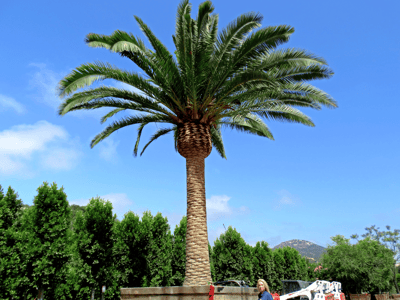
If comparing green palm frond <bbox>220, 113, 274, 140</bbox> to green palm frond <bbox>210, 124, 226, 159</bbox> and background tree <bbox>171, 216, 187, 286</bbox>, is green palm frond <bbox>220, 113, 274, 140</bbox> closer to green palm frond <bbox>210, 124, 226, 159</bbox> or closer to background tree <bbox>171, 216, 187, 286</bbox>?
green palm frond <bbox>210, 124, 226, 159</bbox>

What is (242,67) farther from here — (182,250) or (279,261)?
(279,261)

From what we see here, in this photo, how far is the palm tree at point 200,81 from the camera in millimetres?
11266

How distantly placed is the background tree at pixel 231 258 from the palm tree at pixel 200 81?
13954 millimetres

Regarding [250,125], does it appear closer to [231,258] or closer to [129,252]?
[129,252]

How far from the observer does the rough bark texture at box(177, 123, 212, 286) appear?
450 inches

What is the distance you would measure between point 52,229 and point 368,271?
30839 millimetres

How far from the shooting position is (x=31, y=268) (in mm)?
15281

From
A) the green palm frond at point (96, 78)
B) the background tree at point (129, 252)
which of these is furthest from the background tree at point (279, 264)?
the green palm frond at point (96, 78)

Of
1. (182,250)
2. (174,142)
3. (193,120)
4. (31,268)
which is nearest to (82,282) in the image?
(31,268)

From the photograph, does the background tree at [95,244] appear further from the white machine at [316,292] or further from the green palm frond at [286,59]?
the green palm frond at [286,59]

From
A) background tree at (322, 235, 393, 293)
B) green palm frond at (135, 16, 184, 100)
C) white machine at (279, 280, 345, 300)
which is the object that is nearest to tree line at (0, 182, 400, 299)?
white machine at (279, 280, 345, 300)

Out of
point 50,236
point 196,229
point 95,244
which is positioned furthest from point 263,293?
point 95,244

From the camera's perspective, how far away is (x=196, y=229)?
1184cm

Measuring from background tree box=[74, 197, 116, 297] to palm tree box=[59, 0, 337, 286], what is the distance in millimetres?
7160
